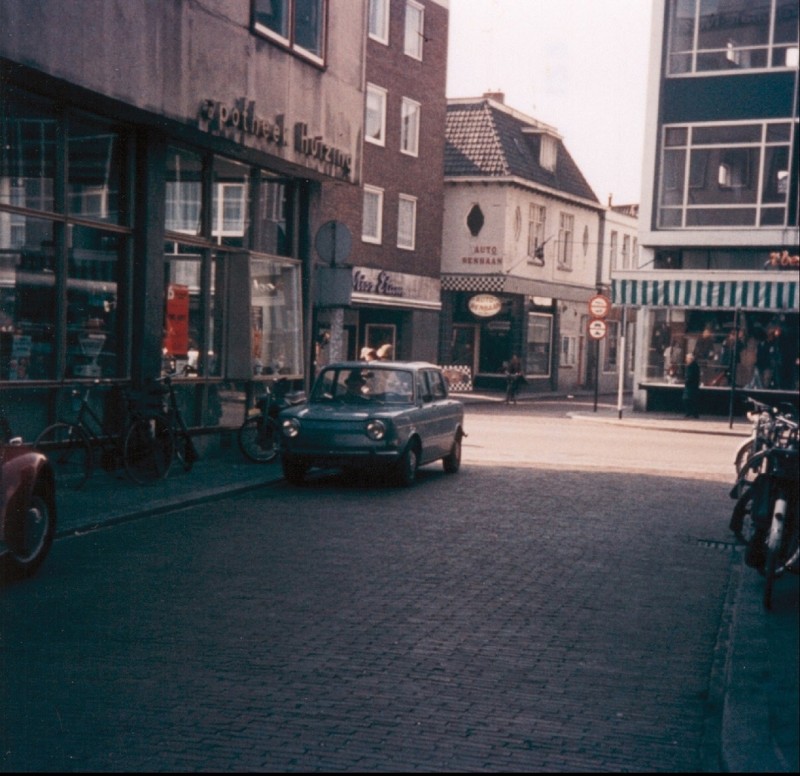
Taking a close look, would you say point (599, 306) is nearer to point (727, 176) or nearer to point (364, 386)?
point (727, 176)

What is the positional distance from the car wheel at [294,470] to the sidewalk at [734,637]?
300mm

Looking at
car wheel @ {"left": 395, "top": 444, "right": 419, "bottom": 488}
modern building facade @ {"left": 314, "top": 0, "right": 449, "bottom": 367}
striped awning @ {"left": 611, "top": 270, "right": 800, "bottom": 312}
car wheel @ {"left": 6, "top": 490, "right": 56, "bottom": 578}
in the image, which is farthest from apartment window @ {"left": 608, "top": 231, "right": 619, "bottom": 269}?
car wheel @ {"left": 6, "top": 490, "right": 56, "bottom": 578}

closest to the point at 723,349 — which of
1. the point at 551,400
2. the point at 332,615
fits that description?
the point at 551,400

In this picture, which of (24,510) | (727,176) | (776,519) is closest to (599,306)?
(727,176)

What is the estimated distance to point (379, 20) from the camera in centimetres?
3650

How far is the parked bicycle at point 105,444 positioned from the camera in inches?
523

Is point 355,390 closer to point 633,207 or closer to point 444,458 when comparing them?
point 444,458

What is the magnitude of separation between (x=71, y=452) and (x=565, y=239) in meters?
38.3

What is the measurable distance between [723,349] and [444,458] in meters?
18.1

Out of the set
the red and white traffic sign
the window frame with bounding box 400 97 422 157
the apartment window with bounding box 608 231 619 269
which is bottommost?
the red and white traffic sign

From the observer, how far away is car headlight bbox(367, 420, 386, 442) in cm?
1410

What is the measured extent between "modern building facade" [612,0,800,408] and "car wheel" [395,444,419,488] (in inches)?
696

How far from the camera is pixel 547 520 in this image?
40.2 feet

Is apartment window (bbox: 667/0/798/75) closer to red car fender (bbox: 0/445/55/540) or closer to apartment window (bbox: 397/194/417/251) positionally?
apartment window (bbox: 397/194/417/251)
